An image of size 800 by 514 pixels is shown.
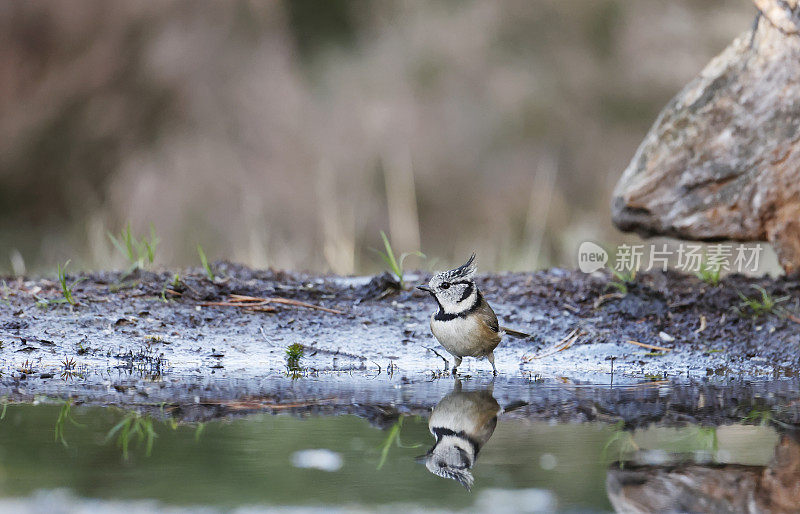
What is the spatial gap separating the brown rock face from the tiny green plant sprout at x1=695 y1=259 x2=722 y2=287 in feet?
0.63

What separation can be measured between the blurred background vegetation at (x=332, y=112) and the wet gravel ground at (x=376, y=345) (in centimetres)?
566

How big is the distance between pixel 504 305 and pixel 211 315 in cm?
170

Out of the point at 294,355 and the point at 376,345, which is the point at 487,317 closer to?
the point at 376,345

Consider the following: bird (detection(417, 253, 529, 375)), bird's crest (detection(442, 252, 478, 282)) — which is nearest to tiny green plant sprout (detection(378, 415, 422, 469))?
bird (detection(417, 253, 529, 375))

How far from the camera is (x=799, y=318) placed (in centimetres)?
503

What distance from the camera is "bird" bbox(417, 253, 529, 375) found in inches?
168

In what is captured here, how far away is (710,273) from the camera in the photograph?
5.54 m

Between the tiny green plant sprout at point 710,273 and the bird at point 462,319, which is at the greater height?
the tiny green plant sprout at point 710,273

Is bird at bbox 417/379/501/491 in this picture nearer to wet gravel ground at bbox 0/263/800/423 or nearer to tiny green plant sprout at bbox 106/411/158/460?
wet gravel ground at bbox 0/263/800/423

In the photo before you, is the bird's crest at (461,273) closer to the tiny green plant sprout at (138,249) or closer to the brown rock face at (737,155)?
the brown rock face at (737,155)

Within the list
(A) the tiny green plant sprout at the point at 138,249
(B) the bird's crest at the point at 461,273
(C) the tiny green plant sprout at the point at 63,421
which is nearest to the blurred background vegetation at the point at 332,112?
(A) the tiny green plant sprout at the point at 138,249

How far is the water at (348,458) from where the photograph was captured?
7.23 ft

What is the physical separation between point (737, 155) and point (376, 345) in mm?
2473

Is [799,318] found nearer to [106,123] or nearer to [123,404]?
[123,404]
